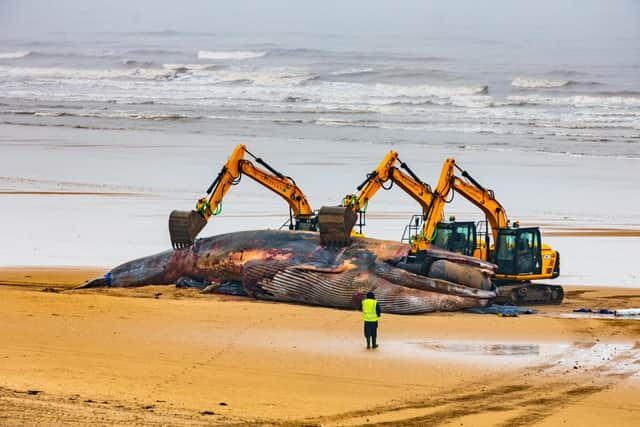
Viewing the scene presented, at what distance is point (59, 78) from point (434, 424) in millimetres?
99788

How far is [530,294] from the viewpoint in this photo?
2817 centimetres

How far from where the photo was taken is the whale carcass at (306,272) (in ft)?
86.4

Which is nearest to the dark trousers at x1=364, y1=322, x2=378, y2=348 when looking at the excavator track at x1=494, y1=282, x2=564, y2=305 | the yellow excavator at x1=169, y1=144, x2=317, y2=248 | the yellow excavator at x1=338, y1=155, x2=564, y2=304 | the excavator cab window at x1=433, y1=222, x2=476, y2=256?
the yellow excavator at x1=338, y1=155, x2=564, y2=304

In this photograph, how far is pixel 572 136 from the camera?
64062 millimetres

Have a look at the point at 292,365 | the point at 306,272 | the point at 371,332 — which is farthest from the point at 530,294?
the point at 292,365

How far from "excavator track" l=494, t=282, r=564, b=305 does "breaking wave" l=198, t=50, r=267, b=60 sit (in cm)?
11371

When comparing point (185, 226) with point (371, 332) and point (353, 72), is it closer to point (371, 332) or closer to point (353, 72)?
point (371, 332)

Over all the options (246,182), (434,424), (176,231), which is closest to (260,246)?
(176,231)

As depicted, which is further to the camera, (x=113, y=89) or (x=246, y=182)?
(x=113, y=89)

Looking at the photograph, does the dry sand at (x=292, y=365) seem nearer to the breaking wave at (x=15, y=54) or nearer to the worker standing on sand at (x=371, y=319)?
the worker standing on sand at (x=371, y=319)

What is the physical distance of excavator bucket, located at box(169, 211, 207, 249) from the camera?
28500 mm

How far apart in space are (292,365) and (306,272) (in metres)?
6.80

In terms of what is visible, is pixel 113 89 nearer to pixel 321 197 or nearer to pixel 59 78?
pixel 59 78

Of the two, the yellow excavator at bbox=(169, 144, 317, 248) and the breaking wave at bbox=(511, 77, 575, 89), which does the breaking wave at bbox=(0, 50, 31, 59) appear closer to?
the breaking wave at bbox=(511, 77, 575, 89)
